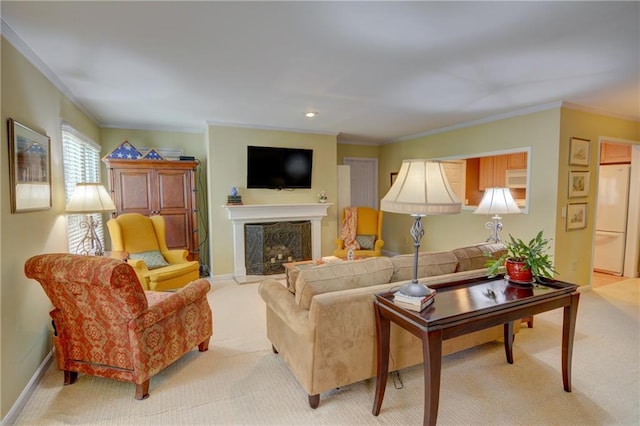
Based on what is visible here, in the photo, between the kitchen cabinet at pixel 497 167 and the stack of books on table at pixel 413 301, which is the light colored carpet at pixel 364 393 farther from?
the kitchen cabinet at pixel 497 167

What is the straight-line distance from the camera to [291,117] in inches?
181

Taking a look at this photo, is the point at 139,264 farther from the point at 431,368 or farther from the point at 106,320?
the point at 431,368

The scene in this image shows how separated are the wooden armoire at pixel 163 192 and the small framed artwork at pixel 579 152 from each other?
16.4ft

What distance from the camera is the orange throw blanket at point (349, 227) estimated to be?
18.5 feet

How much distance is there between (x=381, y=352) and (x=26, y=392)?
2338mm

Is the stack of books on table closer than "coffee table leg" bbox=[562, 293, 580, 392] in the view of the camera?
Yes

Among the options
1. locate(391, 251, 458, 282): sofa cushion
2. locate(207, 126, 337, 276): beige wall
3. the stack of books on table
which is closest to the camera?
the stack of books on table

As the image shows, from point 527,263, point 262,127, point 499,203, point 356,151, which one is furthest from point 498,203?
point 356,151

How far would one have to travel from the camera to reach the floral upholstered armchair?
200 centimetres

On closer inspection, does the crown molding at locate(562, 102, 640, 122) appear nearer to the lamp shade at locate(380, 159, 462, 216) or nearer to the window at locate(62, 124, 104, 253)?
the lamp shade at locate(380, 159, 462, 216)

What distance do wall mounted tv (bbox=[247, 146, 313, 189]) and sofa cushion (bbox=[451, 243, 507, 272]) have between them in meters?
3.30

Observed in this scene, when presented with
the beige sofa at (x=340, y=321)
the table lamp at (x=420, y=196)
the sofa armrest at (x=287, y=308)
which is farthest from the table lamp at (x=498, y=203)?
the sofa armrest at (x=287, y=308)

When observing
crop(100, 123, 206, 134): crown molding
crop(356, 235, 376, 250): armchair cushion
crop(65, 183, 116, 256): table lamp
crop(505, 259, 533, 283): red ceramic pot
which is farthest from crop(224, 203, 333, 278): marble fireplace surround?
crop(505, 259, 533, 283): red ceramic pot

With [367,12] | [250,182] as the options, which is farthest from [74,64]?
[250,182]
